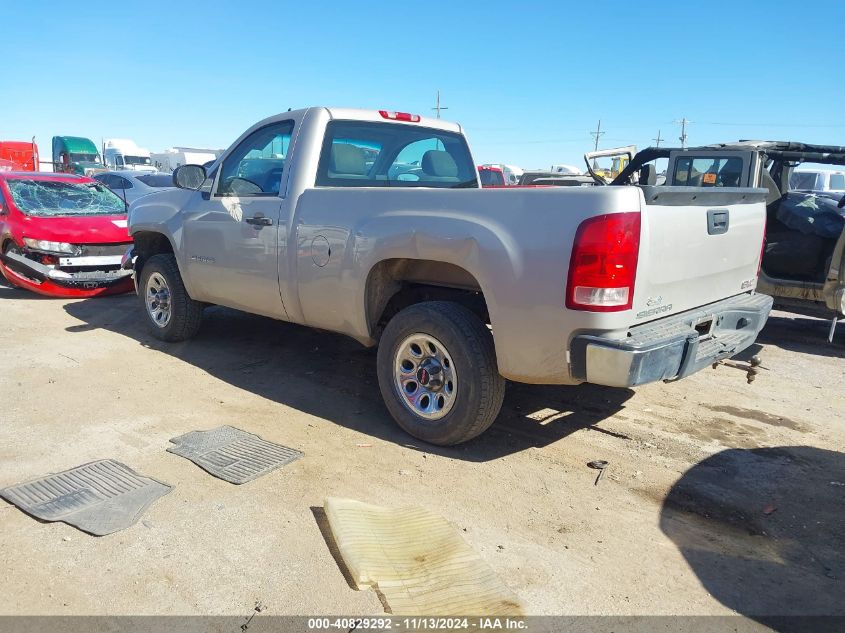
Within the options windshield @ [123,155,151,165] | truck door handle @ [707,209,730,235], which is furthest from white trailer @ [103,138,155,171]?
truck door handle @ [707,209,730,235]

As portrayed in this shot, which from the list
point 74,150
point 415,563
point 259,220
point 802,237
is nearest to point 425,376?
point 415,563

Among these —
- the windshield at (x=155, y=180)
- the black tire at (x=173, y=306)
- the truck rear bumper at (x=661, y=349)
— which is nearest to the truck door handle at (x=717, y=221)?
the truck rear bumper at (x=661, y=349)

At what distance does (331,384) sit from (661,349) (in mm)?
2798

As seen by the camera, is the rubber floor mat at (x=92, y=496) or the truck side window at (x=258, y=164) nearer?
the rubber floor mat at (x=92, y=496)

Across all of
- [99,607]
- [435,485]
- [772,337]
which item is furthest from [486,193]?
[772,337]

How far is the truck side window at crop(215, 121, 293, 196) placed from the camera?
4.90 metres

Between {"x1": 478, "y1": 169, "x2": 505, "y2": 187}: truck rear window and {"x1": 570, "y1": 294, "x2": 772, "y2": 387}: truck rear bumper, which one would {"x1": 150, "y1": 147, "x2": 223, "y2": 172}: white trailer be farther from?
{"x1": 570, "y1": 294, "x2": 772, "y2": 387}: truck rear bumper

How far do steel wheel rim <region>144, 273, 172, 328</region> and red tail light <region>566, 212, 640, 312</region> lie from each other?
4.27 meters

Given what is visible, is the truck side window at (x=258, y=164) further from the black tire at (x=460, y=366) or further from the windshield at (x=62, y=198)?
the windshield at (x=62, y=198)

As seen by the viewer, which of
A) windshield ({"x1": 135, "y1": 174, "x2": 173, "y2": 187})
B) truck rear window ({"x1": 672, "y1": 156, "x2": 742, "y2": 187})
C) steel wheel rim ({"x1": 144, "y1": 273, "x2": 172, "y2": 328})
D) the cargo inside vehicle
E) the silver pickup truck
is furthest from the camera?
windshield ({"x1": 135, "y1": 174, "x2": 173, "y2": 187})

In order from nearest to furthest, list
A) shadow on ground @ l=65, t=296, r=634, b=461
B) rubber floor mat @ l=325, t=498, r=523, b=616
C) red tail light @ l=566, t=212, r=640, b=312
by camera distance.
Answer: rubber floor mat @ l=325, t=498, r=523, b=616 < red tail light @ l=566, t=212, r=640, b=312 < shadow on ground @ l=65, t=296, r=634, b=461

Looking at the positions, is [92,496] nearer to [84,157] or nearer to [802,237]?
[802,237]

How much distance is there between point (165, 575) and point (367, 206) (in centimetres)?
238

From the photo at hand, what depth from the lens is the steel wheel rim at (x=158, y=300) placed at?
19.9 feet
